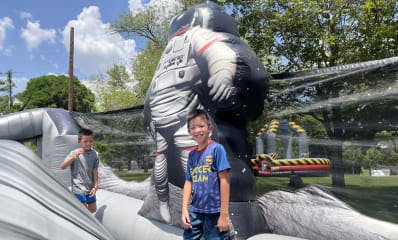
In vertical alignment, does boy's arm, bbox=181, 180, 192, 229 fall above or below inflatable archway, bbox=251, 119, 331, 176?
below

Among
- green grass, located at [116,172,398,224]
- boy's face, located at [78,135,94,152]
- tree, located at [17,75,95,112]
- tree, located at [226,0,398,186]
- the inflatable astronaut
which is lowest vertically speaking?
green grass, located at [116,172,398,224]

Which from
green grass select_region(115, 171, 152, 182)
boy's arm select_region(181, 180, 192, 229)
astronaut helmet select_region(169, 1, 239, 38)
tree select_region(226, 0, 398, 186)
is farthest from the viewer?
tree select_region(226, 0, 398, 186)

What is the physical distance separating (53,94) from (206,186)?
18788mm

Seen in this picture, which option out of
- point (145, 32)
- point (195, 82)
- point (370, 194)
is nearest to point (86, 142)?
point (195, 82)

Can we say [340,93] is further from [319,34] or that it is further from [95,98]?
[95,98]

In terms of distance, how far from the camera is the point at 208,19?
2611 mm

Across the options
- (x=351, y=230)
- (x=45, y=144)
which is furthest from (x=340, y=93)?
(x=45, y=144)

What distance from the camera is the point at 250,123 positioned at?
2389 mm

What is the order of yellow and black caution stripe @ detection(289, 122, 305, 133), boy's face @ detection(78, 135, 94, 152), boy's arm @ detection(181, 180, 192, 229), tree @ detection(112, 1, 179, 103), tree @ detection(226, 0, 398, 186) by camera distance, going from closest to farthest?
boy's arm @ detection(181, 180, 192, 229) → yellow and black caution stripe @ detection(289, 122, 305, 133) → boy's face @ detection(78, 135, 94, 152) → tree @ detection(226, 0, 398, 186) → tree @ detection(112, 1, 179, 103)

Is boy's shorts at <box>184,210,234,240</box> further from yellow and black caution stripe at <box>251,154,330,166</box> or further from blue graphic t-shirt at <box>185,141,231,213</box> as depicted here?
yellow and black caution stripe at <box>251,154,330,166</box>

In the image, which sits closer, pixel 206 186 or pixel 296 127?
pixel 206 186

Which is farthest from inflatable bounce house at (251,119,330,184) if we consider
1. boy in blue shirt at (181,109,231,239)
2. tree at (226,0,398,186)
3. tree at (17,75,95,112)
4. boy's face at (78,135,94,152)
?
tree at (17,75,95,112)

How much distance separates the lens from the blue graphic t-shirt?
5.42 feet

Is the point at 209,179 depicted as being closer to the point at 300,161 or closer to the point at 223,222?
the point at 223,222
